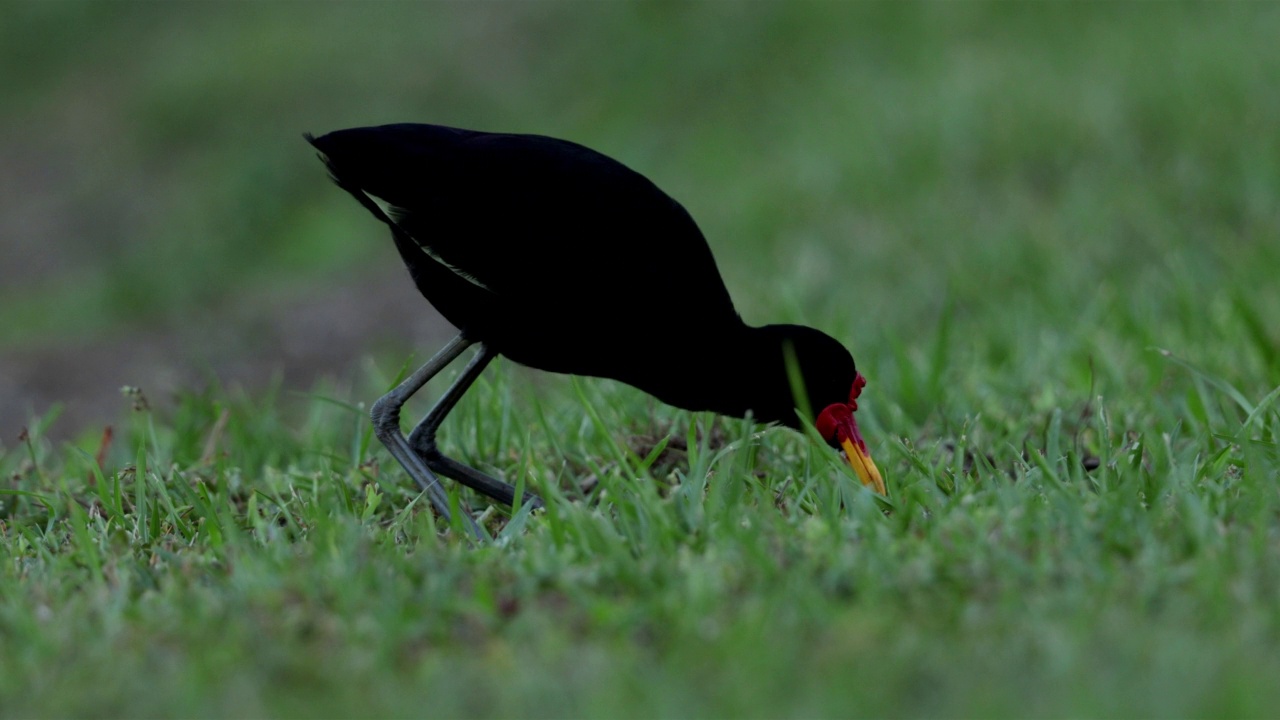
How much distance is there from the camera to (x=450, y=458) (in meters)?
3.67

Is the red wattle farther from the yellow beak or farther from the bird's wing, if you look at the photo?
the bird's wing

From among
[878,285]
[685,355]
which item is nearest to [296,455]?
[685,355]

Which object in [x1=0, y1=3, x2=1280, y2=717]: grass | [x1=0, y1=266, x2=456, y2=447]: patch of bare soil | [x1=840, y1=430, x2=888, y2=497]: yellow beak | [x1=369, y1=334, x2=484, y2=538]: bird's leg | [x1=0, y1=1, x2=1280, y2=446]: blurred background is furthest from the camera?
[x1=0, y1=266, x2=456, y2=447]: patch of bare soil

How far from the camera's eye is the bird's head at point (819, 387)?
3514mm

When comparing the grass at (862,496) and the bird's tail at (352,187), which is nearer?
the grass at (862,496)

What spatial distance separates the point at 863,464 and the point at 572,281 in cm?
88

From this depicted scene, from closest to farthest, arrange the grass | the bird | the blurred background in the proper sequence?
the grass < the bird < the blurred background

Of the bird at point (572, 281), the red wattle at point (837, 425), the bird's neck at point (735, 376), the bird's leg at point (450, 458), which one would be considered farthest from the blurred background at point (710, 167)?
the red wattle at point (837, 425)

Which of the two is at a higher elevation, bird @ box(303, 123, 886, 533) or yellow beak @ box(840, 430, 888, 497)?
bird @ box(303, 123, 886, 533)

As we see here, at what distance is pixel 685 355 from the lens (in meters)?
3.44

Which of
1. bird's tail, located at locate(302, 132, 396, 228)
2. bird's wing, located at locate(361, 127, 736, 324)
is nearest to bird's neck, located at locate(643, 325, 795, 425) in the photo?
bird's wing, located at locate(361, 127, 736, 324)

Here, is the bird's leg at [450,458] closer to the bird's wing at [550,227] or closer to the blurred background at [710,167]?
the bird's wing at [550,227]

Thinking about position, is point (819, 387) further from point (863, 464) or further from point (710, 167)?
point (710, 167)

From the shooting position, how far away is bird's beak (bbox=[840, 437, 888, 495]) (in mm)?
3251
